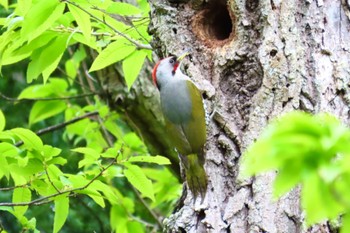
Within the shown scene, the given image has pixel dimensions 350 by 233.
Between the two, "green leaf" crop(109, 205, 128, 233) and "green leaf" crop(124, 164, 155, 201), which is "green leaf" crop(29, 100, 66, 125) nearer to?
"green leaf" crop(109, 205, 128, 233)

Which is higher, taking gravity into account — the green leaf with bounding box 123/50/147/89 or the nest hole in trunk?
the nest hole in trunk

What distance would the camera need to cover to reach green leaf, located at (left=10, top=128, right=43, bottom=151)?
3121 mm

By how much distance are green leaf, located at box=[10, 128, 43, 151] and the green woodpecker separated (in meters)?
0.66

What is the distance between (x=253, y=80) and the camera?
3.23 m

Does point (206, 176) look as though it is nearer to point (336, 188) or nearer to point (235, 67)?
point (235, 67)

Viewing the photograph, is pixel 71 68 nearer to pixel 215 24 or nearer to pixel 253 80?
pixel 215 24

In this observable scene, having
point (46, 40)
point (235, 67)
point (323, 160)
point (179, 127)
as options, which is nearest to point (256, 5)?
A: point (235, 67)

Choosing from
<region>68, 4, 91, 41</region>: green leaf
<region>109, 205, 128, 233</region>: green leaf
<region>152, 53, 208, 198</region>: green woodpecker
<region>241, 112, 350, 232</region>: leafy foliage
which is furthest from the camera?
<region>109, 205, 128, 233</region>: green leaf

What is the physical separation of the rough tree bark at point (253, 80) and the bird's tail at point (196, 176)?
3 centimetres

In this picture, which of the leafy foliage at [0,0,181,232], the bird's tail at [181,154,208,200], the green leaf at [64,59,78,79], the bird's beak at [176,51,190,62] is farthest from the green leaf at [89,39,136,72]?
the green leaf at [64,59,78,79]

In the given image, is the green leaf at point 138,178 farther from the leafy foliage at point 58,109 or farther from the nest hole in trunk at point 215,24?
the nest hole in trunk at point 215,24

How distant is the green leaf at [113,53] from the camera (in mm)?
3471

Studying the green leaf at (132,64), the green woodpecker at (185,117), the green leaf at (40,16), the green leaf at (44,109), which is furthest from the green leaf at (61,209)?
the green leaf at (44,109)

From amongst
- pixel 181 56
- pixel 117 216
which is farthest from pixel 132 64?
pixel 117 216
